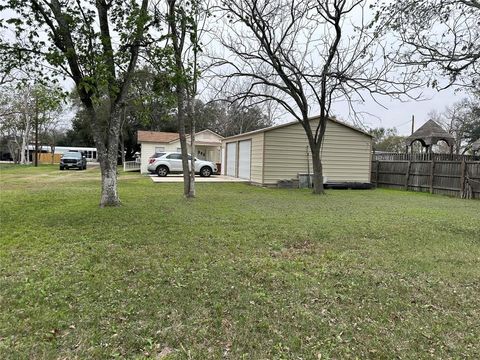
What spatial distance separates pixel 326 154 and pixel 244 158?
433cm

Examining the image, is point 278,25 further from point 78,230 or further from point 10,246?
point 10,246

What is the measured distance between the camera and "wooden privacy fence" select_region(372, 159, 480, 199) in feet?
44.6

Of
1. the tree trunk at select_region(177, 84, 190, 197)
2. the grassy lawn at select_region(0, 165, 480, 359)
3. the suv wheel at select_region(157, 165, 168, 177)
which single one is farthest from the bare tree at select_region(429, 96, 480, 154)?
the grassy lawn at select_region(0, 165, 480, 359)

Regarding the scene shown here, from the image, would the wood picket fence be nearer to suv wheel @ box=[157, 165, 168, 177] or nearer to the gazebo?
the gazebo

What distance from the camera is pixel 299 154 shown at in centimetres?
1633

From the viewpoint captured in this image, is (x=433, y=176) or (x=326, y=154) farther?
(x=326, y=154)

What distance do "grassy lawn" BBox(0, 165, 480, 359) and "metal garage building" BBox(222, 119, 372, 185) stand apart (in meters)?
9.39

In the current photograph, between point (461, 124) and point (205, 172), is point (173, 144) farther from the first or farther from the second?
point (461, 124)

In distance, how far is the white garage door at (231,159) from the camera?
20344 mm

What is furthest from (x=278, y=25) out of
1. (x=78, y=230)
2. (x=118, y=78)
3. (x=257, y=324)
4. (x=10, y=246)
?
(x=257, y=324)

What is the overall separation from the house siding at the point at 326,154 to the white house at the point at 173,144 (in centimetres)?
876

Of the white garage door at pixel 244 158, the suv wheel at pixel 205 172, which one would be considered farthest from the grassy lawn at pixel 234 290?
the suv wheel at pixel 205 172

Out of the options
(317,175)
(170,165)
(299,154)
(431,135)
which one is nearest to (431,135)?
(431,135)

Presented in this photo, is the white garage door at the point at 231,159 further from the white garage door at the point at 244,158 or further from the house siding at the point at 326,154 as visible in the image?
the house siding at the point at 326,154
